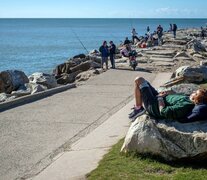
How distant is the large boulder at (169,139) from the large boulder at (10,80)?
11805 mm

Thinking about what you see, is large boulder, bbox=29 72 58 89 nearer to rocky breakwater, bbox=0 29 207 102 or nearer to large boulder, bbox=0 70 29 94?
rocky breakwater, bbox=0 29 207 102

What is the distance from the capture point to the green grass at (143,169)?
6320 millimetres

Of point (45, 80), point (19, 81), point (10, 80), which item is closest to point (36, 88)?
point (45, 80)

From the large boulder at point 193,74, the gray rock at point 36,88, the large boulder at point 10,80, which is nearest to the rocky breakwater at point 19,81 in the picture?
the large boulder at point 10,80

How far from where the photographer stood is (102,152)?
307 inches

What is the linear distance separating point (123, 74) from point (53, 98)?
5.74 m

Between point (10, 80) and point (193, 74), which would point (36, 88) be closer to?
point (10, 80)

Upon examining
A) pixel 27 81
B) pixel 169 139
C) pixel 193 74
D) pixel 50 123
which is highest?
pixel 169 139

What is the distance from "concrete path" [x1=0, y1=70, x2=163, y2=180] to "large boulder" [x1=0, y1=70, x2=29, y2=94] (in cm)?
386

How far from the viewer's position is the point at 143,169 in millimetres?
6613

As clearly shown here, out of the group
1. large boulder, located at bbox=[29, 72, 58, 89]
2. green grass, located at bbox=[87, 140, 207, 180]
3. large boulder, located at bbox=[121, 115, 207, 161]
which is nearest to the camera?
green grass, located at bbox=[87, 140, 207, 180]

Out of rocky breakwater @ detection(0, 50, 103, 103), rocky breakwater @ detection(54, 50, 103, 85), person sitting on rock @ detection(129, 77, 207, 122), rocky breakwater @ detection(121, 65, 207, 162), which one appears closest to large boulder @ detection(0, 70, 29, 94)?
rocky breakwater @ detection(0, 50, 103, 103)

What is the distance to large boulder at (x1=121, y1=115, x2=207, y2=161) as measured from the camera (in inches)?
263

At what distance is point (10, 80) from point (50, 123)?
888cm
